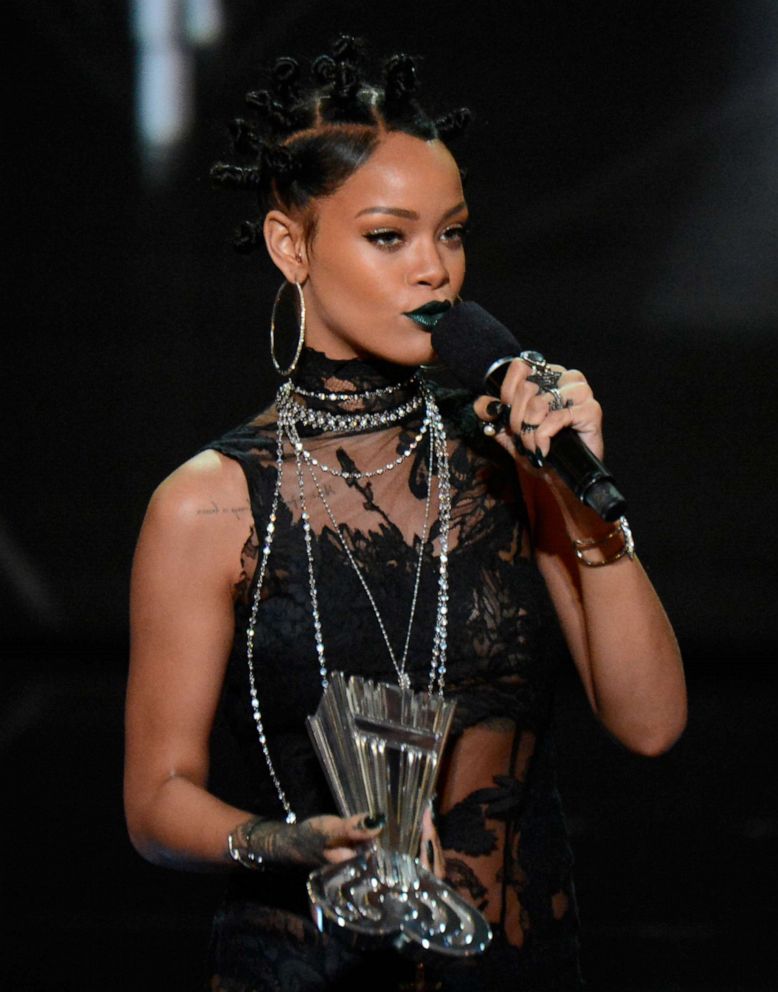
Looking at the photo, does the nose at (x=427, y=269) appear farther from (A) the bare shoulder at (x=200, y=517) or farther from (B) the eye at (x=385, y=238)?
(A) the bare shoulder at (x=200, y=517)

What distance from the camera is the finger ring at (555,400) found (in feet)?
4.17

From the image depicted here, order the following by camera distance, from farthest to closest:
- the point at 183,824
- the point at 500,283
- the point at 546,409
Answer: the point at 500,283, the point at 183,824, the point at 546,409

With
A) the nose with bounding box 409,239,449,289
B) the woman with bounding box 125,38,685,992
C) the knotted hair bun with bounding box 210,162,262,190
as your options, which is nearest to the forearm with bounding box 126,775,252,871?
the woman with bounding box 125,38,685,992

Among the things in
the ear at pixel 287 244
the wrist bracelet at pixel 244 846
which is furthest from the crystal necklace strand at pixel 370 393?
the wrist bracelet at pixel 244 846

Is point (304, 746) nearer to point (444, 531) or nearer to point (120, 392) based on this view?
point (444, 531)

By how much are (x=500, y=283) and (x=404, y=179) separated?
2.62 metres

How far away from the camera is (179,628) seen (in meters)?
1.48

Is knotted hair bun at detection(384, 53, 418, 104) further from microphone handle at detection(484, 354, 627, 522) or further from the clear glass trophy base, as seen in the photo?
the clear glass trophy base

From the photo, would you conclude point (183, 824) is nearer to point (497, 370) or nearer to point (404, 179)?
point (497, 370)

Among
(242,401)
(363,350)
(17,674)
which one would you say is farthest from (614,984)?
(17,674)

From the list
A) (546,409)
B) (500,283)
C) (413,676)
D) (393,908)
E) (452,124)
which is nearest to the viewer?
(393,908)

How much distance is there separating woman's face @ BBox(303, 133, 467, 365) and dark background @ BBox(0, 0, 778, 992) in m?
2.09

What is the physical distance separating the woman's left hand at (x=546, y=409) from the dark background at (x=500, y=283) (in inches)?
88.4

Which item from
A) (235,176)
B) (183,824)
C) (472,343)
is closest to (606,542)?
(472,343)
